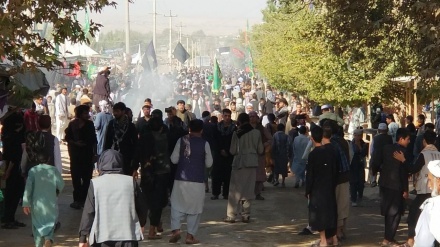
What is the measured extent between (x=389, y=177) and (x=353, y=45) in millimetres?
3656

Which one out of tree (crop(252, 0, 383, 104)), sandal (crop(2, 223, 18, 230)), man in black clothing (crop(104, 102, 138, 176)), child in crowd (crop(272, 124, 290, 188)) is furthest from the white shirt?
tree (crop(252, 0, 383, 104))

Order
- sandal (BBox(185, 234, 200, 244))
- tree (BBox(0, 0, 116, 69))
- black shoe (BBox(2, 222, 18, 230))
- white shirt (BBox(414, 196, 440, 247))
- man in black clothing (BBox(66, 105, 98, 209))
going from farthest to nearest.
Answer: man in black clothing (BBox(66, 105, 98, 209)) → black shoe (BBox(2, 222, 18, 230)) → sandal (BBox(185, 234, 200, 244)) → tree (BBox(0, 0, 116, 69)) → white shirt (BBox(414, 196, 440, 247))

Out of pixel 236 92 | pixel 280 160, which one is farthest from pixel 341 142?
pixel 236 92

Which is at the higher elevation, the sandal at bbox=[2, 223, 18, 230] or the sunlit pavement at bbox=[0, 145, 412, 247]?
the sandal at bbox=[2, 223, 18, 230]

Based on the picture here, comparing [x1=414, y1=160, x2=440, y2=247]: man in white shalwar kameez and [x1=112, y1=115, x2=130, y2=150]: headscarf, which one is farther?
[x1=112, y1=115, x2=130, y2=150]: headscarf

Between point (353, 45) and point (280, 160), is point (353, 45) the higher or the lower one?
the higher one

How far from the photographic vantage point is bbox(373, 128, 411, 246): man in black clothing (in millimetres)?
13359

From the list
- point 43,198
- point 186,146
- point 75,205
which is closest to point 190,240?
point 186,146

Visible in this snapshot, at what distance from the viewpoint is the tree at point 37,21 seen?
11156mm

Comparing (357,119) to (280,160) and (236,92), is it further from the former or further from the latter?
(236,92)

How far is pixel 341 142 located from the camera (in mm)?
13898

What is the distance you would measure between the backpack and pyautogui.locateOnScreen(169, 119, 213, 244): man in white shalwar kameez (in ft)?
5.63

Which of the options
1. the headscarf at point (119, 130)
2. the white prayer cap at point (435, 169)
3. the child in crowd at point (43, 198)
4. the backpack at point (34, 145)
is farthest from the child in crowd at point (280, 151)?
the white prayer cap at point (435, 169)

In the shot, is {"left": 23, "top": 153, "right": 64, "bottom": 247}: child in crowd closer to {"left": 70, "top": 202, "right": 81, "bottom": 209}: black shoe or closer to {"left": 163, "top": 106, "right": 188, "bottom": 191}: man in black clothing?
{"left": 163, "top": 106, "right": 188, "bottom": 191}: man in black clothing
